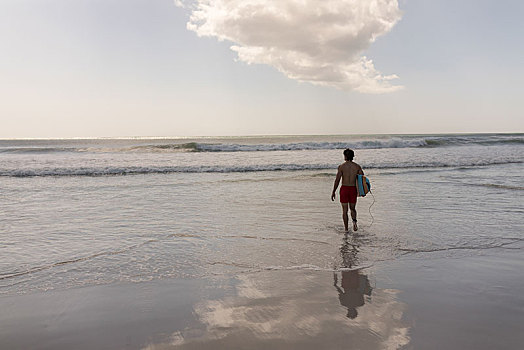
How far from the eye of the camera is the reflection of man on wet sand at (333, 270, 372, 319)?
152 inches

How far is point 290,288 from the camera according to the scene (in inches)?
170

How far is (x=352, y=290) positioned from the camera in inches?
168

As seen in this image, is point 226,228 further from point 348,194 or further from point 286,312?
point 286,312

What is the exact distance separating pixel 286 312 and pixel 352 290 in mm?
980

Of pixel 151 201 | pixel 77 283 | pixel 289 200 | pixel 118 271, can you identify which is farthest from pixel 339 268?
pixel 151 201

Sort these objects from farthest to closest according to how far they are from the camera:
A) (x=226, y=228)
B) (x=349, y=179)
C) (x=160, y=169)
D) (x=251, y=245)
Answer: (x=160, y=169), (x=349, y=179), (x=226, y=228), (x=251, y=245)

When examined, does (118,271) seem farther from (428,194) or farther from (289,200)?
(428,194)

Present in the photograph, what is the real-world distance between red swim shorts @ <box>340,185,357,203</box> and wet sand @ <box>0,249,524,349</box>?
296cm

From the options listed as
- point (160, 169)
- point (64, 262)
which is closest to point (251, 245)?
point (64, 262)

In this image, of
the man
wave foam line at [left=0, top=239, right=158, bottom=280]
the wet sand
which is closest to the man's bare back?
the man

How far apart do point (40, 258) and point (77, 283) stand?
4.71 feet

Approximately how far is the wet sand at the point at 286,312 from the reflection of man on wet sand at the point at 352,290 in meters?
0.01

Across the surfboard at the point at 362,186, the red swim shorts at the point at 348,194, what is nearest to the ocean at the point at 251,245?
the red swim shorts at the point at 348,194

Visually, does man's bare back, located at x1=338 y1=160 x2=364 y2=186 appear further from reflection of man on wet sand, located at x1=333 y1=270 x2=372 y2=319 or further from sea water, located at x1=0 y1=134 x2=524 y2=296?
reflection of man on wet sand, located at x1=333 y1=270 x2=372 y2=319
